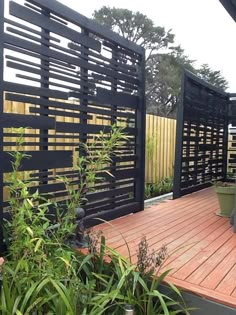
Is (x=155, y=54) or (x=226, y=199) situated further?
(x=155, y=54)

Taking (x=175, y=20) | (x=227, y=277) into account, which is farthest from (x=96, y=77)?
(x=175, y=20)

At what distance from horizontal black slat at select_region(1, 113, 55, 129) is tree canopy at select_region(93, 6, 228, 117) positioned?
2058 centimetres

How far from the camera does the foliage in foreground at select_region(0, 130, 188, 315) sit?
1871 millimetres

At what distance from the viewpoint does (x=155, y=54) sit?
23.7 metres

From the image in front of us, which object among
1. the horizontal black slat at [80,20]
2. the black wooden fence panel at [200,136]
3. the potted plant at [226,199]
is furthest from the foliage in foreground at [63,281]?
the black wooden fence panel at [200,136]

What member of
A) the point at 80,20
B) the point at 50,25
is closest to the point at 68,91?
the point at 50,25

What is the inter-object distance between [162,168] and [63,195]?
15.8ft

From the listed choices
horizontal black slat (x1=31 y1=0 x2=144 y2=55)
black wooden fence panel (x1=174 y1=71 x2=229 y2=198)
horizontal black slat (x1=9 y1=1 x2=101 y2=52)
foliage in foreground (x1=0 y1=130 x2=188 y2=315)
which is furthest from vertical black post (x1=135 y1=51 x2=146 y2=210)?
foliage in foreground (x1=0 y1=130 x2=188 y2=315)

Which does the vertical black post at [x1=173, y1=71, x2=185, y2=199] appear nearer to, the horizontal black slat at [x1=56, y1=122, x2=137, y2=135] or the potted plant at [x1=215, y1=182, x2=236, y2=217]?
the potted plant at [x1=215, y1=182, x2=236, y2=217]

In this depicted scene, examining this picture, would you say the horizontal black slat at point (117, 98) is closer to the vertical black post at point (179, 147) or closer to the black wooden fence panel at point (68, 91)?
the black wooden fence panel at point (68, 91)

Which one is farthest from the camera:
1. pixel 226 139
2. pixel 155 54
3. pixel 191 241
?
pixel 155 54

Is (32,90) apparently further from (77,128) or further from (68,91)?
(77,128)

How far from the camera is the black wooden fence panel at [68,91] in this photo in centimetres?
252

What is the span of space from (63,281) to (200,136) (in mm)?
4479
